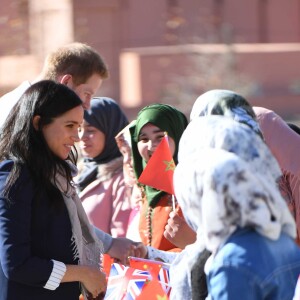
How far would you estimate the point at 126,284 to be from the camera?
4125 mm

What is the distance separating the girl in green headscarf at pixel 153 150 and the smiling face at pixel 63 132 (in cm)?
106

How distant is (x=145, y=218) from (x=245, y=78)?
44.1ft

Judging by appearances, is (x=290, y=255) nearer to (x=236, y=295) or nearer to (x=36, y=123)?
(x=236, y=295)

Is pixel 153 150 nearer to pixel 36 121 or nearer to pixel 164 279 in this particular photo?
pixel 164 279

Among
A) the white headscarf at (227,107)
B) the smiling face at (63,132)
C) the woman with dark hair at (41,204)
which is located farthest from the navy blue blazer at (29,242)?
the white headscarf at (227,107)

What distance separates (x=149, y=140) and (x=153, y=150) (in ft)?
0.35

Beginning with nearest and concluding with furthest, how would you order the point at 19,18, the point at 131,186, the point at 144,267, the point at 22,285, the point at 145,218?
the point at 22,285, the point at 144,267, the point at 145,218, the point at 131,186, the point at 19,18

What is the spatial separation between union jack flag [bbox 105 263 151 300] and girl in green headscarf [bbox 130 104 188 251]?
590mm

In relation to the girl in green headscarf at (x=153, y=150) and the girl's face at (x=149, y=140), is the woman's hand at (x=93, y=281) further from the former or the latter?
the girl's face at (x=149, y=140)

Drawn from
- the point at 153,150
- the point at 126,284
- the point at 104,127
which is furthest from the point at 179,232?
the point at 104,127

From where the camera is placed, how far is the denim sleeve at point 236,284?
2.96 m

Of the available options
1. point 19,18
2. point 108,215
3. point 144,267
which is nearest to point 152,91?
point 19,18

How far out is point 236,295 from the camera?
9.70ft

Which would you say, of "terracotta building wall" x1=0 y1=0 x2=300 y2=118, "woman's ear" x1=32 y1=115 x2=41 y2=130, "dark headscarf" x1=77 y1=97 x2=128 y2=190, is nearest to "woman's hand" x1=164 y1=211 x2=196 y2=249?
"woman's ear" x1=32 y1=115 x2=41 y2=130
